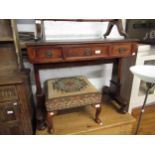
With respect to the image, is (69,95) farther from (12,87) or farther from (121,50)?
(121,50)

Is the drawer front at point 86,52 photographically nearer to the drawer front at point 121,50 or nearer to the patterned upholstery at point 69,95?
the drawer front at point 121,50

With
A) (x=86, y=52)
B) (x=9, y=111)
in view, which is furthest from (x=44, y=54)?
(x=9, y=111)

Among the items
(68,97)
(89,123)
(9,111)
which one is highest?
(68,97)

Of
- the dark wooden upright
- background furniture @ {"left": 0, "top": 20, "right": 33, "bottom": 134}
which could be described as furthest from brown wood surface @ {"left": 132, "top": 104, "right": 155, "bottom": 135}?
background furniture @ {"left": 0, "top": 20, "right": 33, "bottom": 134}

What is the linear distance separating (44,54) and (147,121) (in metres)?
1.37

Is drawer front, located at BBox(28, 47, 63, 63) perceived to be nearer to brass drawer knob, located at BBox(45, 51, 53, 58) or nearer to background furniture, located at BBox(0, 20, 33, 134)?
brass drawer knob, located at BBox(45, 51, 53, 58)

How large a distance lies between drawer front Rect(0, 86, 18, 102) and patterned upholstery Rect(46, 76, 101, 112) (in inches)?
9.9

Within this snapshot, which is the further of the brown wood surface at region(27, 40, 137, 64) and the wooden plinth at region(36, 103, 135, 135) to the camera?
the wooden plinth at region(36, 103, 135, 135)

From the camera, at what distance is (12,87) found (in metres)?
1.07

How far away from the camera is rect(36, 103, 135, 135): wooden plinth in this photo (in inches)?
50.6
